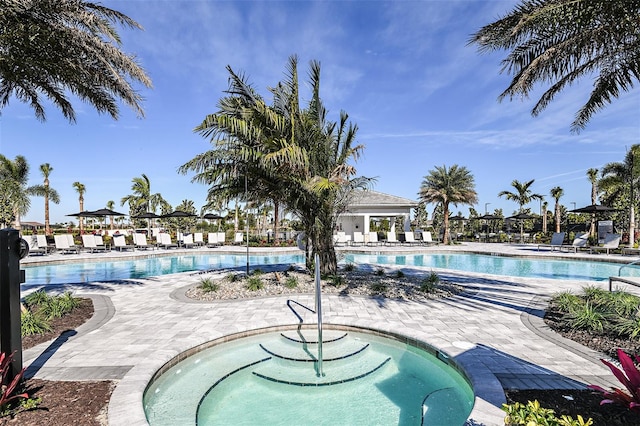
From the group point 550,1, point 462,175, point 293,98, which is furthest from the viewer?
point 462,175

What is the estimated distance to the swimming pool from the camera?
41.4 ft

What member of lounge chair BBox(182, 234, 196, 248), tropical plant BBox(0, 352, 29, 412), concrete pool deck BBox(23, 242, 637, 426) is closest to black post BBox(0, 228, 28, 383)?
tropical plant BBox(0, 352, 29, 412)

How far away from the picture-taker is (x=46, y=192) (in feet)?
95.9

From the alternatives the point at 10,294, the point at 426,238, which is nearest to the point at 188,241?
the point at 426,238

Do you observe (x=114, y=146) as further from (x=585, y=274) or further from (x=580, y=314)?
(x=585, y=274)

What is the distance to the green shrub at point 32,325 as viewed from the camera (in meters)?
5.12

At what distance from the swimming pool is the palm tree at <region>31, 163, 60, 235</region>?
1818cm

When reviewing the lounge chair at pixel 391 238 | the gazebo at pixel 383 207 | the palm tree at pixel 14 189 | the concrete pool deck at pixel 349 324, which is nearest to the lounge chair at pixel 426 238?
the lounge chair at pixel 391 238

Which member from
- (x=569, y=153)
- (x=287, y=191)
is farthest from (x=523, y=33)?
(x=569, y=153)

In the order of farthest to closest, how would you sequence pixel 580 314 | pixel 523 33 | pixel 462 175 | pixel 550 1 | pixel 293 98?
pixel 462 175, pixel 293 98, pixel 523 33, pixel 550 1, pixel 580 314

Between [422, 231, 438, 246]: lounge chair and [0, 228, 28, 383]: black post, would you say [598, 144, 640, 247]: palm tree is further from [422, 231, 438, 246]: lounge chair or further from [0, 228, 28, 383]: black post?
[0, 228, 28, 383]: black post

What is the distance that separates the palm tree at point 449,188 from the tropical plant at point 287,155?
19.9 m

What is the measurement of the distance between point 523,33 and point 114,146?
1914 centimetres

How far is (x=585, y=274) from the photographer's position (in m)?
12.9
